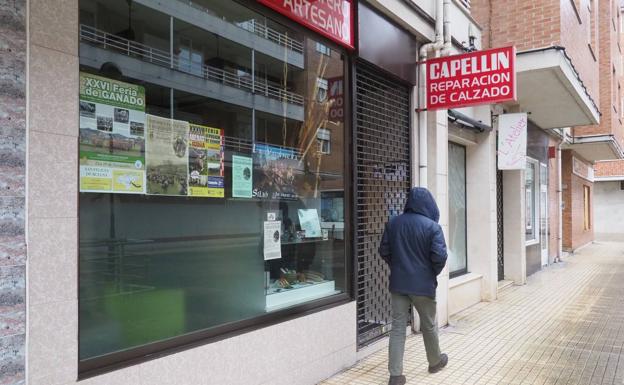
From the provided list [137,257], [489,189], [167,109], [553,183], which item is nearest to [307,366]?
[137,257]

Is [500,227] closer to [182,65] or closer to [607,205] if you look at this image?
[182,65]

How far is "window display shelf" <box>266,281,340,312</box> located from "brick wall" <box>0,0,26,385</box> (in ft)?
6.96

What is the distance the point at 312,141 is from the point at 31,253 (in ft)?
9.91

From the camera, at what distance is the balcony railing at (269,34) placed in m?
4.08

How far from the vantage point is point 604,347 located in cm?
567

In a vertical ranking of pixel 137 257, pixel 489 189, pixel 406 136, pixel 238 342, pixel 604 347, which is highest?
pixel 406 136

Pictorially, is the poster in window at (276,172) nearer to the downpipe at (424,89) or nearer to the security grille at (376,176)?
the security grille at (376,176)

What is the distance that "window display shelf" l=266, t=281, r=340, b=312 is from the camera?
427 centimetres

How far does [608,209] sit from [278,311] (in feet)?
103

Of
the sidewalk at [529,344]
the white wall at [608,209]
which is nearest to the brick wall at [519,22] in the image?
the sidewalk at [529,344]

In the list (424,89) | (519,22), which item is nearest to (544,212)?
(519,22)

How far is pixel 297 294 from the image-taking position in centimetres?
458

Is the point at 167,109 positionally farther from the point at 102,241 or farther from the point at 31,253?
the point at 31,253

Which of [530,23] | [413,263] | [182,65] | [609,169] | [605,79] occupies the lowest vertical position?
[413,263]
